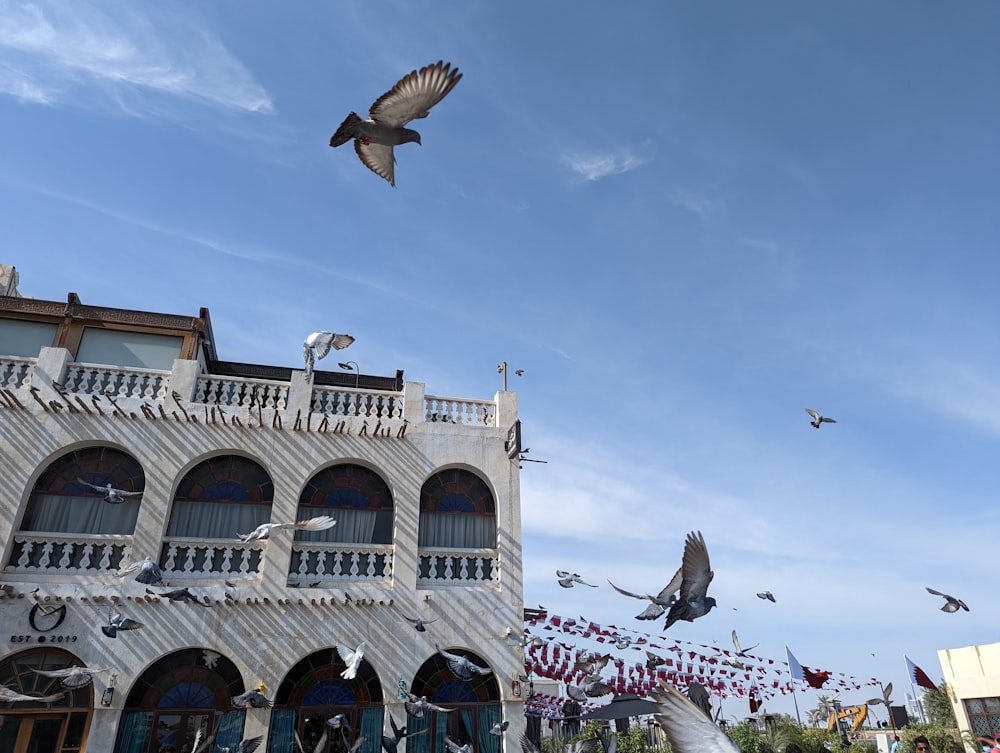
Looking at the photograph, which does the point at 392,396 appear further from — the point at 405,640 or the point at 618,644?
the point at 618,644

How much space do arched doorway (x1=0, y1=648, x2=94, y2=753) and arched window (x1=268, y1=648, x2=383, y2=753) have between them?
12.3ft

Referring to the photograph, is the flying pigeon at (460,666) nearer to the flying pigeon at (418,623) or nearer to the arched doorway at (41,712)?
the flying pigeon at (418,623)

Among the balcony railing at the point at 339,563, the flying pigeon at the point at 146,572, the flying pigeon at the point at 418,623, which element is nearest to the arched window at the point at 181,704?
the flying pigeon at the point at 146,572

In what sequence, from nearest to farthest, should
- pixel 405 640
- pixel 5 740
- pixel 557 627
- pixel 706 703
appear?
pixel 706 703 → pixel 5 740 → pixel 405 640 → pixel 557 627

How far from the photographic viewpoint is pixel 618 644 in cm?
1684

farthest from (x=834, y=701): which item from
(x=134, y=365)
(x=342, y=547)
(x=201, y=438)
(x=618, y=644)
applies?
(x=134, y=365)

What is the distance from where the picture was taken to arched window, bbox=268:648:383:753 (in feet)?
44.5

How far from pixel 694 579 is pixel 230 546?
10535 mm

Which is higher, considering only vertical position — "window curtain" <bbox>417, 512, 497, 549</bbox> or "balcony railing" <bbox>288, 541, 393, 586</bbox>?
"window curtain" <bbox>417, 512, 497, 549</bbox>

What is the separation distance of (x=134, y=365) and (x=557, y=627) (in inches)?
525

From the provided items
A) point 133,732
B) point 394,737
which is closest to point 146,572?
point 133,732

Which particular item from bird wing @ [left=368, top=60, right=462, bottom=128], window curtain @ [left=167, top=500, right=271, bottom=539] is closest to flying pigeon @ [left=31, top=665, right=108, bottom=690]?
window curtain @ [left=167, top=500, right=271, bottom=539]

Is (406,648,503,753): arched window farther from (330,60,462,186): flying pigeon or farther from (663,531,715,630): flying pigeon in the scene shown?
(330,60,462,186): flying pigeon

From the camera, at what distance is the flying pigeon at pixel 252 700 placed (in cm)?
1288
